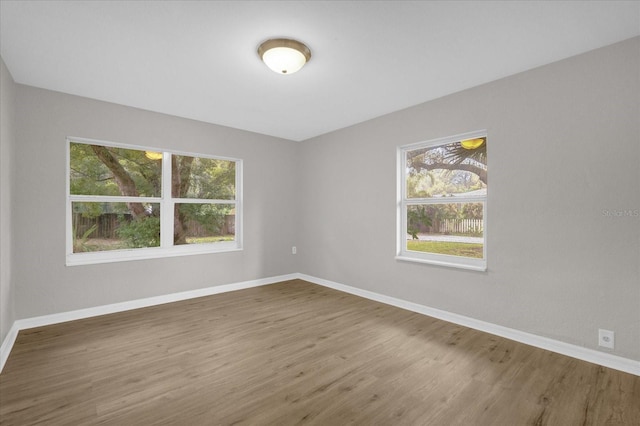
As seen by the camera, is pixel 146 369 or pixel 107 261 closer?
pixel 146 369

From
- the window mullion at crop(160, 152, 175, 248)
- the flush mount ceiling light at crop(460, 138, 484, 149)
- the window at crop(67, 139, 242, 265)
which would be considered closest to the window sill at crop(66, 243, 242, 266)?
the window at crop(67, 139, 242, 265)

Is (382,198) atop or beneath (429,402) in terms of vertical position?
atop

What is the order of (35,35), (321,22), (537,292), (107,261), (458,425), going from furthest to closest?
(107,261), (537,292), (35,35), (321,22), (458,425)

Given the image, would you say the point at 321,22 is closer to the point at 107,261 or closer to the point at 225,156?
the point at 225,156

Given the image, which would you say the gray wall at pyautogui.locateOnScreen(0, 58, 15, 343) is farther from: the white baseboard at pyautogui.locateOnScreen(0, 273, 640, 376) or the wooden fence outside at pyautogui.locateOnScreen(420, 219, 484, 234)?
the wooden fence outside at pyautogui.locateOnScreen(420, 219, 484, 234)

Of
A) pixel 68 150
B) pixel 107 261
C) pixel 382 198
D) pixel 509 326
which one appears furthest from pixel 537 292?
pixel 68 150

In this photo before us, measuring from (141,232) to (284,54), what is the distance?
3016mm

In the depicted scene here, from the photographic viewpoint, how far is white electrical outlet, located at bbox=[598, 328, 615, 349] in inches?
89.9

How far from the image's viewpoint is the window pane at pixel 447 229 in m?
3.21

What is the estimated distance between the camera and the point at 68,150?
332 cm

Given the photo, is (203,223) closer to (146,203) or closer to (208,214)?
(208,214)

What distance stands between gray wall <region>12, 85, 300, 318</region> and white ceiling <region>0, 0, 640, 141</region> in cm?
27

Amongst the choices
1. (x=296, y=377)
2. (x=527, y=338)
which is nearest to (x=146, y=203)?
(x=296, y=377)

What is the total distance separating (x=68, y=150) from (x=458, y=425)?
444 centimetres
